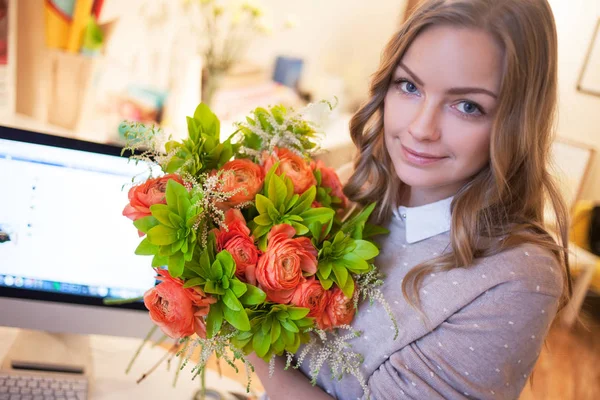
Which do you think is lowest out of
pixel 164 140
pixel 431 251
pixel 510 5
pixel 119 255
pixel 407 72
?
pixel 119 255

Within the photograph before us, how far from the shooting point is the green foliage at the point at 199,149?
36.9 inches

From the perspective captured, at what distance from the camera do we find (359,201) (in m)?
1.19

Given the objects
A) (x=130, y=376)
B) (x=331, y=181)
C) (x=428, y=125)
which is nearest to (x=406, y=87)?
(x=428, y=125)

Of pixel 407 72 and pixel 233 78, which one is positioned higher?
pixel 407 72

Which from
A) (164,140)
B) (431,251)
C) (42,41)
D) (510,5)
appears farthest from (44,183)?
(42,41)

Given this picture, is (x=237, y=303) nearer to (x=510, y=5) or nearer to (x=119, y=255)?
(x=119, y=255)

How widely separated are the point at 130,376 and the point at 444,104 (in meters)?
0.84

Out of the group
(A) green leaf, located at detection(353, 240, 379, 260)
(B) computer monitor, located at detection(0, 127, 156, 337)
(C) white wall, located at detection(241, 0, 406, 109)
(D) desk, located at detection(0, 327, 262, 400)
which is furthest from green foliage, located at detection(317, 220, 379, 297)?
(C) white wall, located at detection(241, 0, 406, 109)

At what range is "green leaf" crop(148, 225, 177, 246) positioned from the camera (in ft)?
2.74

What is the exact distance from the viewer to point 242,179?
3.08 feet

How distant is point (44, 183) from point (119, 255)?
0.19 meters

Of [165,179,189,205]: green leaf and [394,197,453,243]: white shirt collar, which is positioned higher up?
[165,179,189,205]: green leaf

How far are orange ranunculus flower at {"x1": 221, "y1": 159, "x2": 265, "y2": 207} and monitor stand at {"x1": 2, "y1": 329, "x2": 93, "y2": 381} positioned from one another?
0.55 meters

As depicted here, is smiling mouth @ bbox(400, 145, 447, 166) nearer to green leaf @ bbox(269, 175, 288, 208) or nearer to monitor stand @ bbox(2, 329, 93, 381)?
green leaf @ bbox(269, 175, 288, 208)
